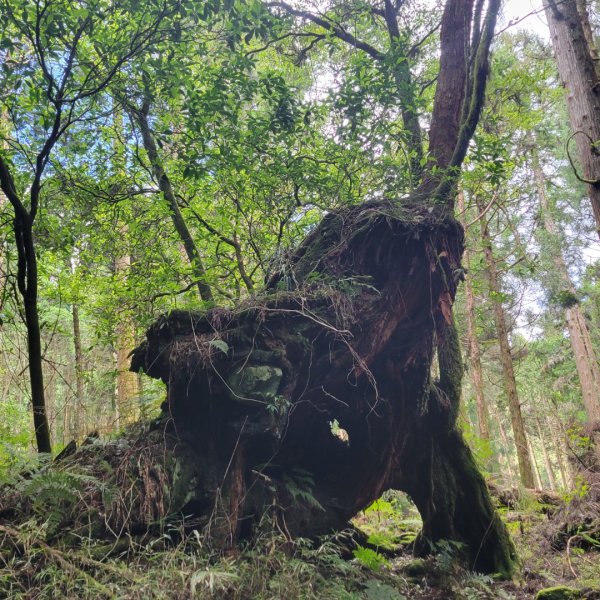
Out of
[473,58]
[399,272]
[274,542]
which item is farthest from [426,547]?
[473,58]

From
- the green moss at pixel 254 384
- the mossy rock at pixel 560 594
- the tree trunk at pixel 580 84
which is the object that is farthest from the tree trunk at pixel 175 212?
the mossy rock at pixel 560 594

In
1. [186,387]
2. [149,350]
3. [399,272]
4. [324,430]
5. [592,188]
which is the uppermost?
[592,188]

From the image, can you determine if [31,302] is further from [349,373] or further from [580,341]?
[580,341]

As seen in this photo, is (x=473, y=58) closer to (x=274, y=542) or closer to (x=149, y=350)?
(x=149, y=350)

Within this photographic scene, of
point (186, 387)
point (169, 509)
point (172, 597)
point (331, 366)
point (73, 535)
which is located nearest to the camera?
point (172, 597)

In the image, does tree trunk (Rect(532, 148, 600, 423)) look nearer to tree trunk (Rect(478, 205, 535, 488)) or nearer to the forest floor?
tree trunk (Rect(478, 205, 535, 488))

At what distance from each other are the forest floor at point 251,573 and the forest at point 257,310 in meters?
0.03

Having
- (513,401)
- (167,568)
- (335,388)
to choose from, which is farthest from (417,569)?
(513,401)

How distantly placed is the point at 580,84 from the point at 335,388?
513cm

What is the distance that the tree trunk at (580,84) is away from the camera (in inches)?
213

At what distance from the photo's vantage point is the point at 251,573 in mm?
3979

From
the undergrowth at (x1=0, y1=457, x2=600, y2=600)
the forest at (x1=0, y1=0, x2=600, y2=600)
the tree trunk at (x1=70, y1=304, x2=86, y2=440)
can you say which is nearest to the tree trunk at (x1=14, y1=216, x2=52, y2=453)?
Answer: the forest at (x1=0, y1=0, x2=600, y2=600)

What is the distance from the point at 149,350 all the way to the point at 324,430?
256 centimetres

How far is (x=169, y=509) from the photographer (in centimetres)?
434
